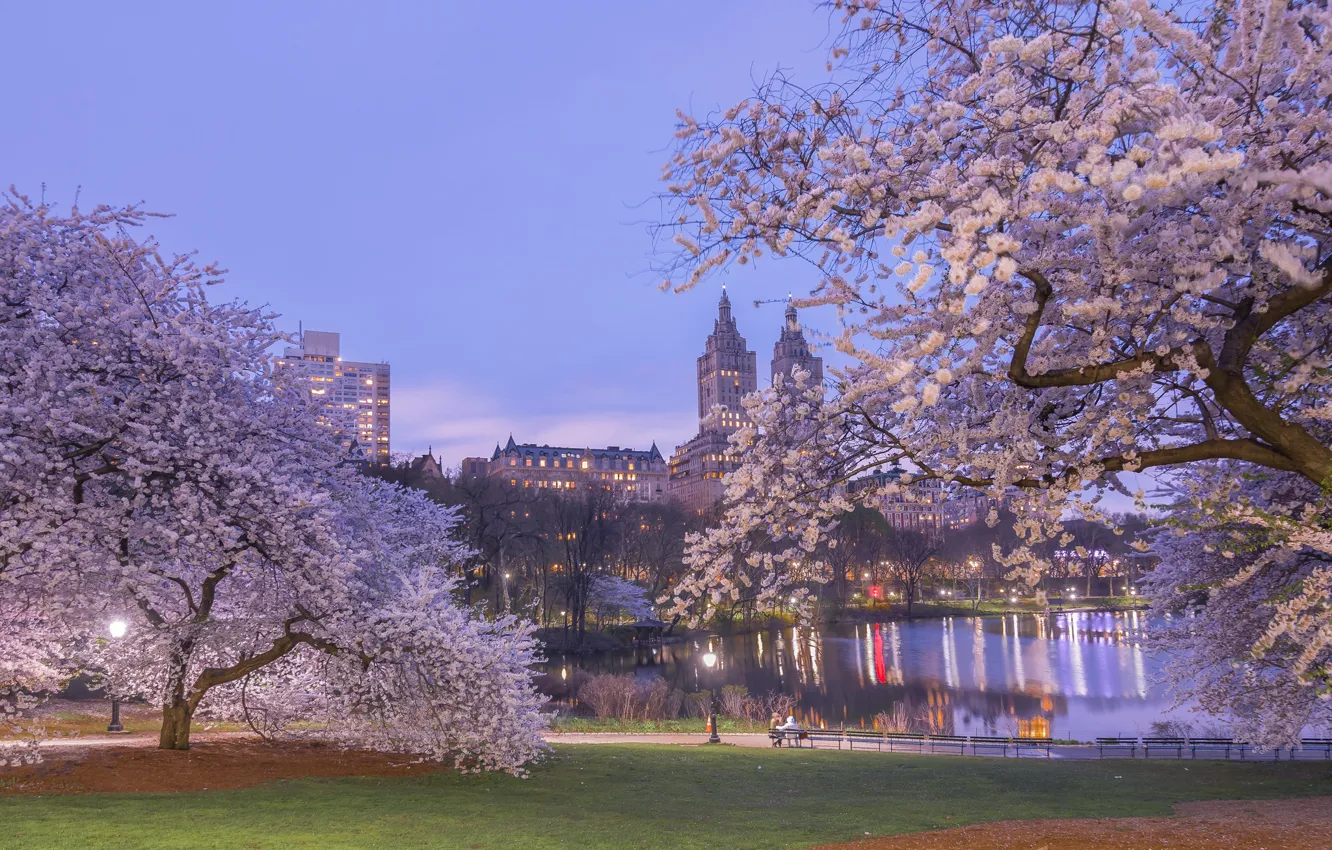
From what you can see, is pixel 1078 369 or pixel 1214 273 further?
pixel 1078 369

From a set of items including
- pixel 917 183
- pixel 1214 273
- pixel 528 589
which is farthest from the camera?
pixel 528 589

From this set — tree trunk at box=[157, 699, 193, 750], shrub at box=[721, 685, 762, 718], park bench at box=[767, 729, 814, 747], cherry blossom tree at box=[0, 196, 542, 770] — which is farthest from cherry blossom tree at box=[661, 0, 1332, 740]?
shrub at box=[721, 685, 762, 718]

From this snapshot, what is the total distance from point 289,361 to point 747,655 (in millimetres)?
46917

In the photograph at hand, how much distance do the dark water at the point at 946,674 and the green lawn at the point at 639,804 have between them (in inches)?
262

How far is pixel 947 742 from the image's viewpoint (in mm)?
26594

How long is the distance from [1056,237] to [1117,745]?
2365 centimetres

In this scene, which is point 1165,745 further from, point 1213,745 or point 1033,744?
point 1033,744

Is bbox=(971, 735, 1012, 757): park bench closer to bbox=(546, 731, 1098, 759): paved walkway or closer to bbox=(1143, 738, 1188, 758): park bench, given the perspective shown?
bbox=(546, 731, 1098, 759): paved walkway

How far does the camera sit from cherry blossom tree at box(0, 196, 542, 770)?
1208 cm

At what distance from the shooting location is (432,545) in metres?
23.8

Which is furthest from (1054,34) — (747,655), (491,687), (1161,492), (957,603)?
(957,603)

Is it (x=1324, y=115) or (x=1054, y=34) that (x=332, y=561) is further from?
(x=1324, y=115)

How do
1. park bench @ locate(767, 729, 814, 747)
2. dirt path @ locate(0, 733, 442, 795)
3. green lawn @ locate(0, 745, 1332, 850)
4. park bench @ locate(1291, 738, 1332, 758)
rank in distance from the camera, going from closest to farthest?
green lawn @ locate(0, 745, 1332, 850) < dirt path @ locate(0, 733, 442, 795) < park bench @ locate(1291, 738, 1332, 758) < park bench @ locate(767, 729, 814, 747)

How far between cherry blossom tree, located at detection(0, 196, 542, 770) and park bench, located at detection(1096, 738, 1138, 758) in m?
16.7
